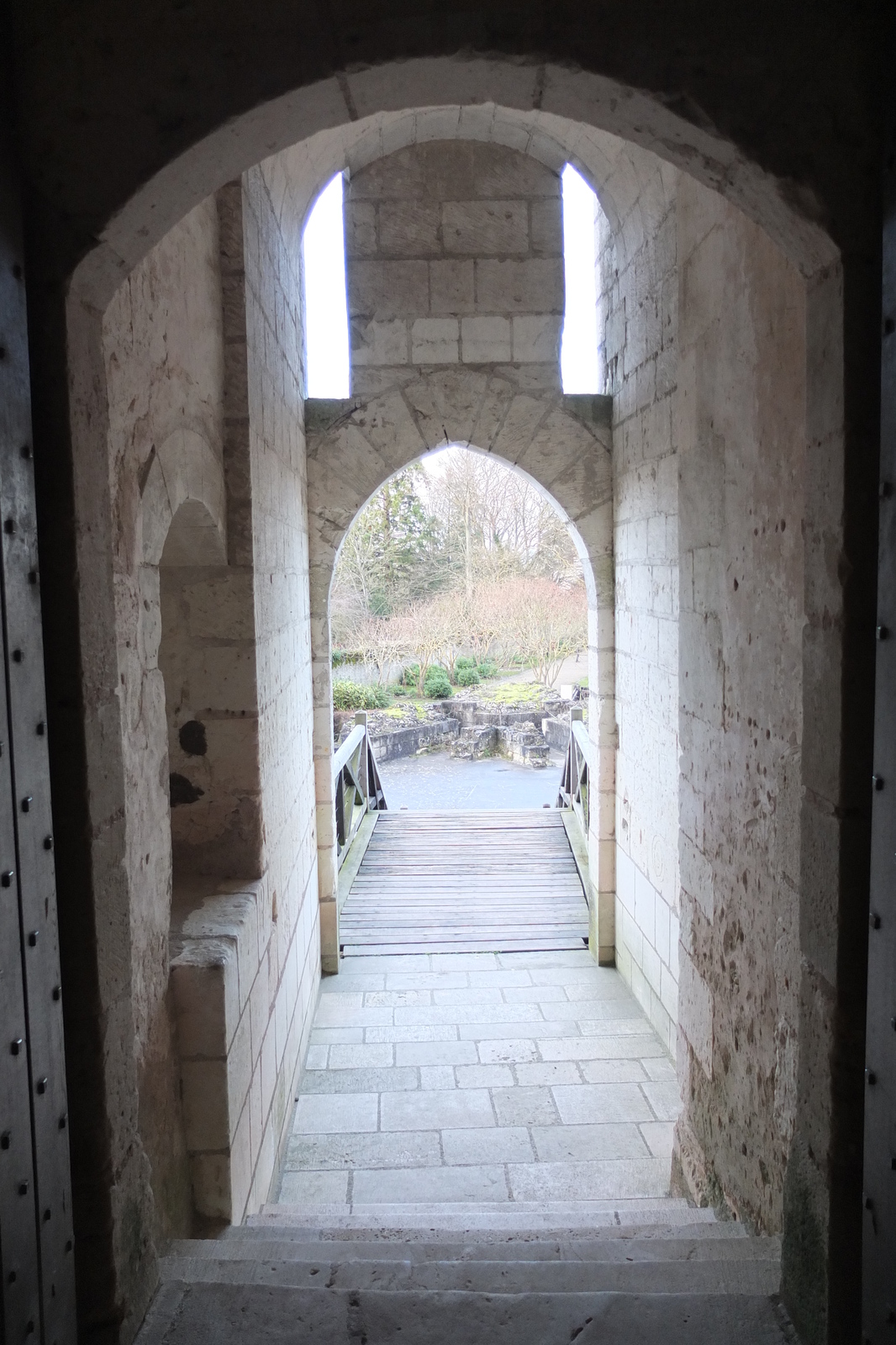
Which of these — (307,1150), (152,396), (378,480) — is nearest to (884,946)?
(152,396)

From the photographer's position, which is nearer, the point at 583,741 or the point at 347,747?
the point at 583,741

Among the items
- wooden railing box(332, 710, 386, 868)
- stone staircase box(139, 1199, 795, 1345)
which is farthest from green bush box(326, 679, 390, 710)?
stone staircase box(139, 1199, 795, 1345)

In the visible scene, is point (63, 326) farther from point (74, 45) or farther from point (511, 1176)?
point (511, 1176)

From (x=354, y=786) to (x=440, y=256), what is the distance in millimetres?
3858

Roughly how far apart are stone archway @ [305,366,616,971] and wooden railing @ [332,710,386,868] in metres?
0.86

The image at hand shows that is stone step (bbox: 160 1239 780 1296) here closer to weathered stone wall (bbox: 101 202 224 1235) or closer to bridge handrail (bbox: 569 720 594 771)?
weathered stone wall (bbox: 101 202 224 1235)

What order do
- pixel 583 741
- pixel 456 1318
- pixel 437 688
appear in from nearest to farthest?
pixel 456 1318 → pixel 583 741 → pixel 437 688

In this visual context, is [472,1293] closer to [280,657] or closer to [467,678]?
[280,657]

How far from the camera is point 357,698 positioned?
15461mm

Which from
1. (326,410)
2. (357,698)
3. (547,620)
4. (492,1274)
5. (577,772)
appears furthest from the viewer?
(547,620)

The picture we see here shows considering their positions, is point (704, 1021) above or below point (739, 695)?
below

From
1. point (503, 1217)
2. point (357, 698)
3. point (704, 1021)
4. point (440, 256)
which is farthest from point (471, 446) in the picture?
point (357, 698)

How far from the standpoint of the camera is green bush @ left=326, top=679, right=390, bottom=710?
1541cm

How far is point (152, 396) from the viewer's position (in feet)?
7.45
